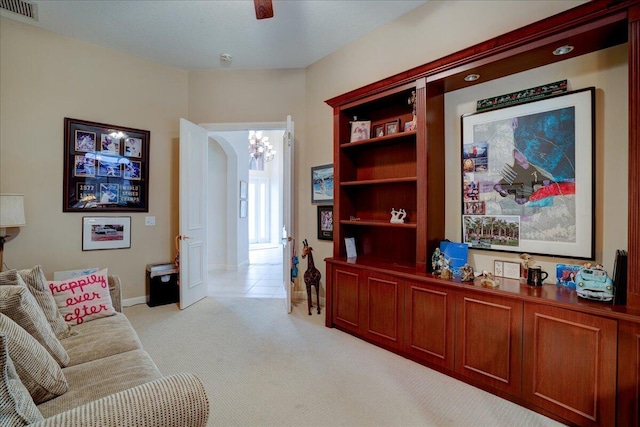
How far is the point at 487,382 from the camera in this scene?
81.5 inches

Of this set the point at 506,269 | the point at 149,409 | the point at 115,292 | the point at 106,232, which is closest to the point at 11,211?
the point at 106,232

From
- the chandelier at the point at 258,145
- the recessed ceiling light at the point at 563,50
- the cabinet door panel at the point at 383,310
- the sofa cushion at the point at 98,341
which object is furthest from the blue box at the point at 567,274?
the chandelier at the point at 258,145

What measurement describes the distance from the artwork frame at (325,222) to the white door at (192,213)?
5.63ft

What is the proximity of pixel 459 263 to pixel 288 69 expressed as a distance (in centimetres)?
340

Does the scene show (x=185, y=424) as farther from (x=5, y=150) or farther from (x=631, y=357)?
(x=5, y=150)

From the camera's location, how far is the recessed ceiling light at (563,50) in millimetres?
1950

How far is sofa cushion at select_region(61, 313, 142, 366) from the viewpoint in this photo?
5.61 ft

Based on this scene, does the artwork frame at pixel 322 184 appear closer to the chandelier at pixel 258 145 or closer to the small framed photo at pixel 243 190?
the small framed photo at pixel 243 190

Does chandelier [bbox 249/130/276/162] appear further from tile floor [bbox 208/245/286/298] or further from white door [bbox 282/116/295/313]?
white door [bbox 282/116/295/313]

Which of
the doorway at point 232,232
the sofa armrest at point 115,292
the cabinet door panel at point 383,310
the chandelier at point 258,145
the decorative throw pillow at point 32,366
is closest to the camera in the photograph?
the decorative throw pillow at point 32,366

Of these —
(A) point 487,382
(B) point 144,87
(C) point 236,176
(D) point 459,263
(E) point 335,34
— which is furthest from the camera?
(C) point 236,176

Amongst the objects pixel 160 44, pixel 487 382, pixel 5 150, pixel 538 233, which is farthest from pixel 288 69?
pixel 487 382

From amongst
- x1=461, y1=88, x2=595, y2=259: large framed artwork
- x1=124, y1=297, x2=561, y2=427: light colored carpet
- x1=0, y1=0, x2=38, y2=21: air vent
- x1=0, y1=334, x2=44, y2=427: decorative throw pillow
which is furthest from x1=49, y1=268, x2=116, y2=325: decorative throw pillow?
x1=461, y1=88, x2=595, y2=259: large framed artwork

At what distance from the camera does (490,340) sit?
2.05m
